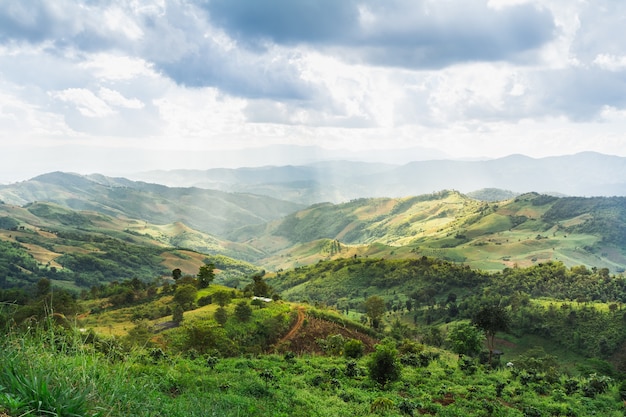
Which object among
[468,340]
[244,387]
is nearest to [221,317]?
[244,387]

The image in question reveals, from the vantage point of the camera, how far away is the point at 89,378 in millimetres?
6762

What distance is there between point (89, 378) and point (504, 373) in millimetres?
43593

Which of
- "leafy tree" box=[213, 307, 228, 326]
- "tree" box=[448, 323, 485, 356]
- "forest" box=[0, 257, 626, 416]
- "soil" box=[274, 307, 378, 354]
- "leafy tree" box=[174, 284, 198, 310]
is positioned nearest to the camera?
"forest" box=[0, 257, 626, 416]

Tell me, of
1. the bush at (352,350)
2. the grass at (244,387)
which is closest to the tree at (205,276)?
the bush at (352,350)

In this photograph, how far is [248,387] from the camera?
80.2 feet

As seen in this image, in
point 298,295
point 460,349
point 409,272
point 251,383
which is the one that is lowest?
point 298,295

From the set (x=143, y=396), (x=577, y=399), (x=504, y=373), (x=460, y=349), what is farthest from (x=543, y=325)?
(x=143, y=396)

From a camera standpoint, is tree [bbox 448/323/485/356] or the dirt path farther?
tree [bbox 448/323/485/356]

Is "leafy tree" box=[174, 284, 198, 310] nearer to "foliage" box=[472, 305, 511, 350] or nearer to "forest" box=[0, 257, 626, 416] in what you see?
"forest" box=[0, 257, 626, 416]

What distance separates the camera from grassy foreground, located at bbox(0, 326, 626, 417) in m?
6.29

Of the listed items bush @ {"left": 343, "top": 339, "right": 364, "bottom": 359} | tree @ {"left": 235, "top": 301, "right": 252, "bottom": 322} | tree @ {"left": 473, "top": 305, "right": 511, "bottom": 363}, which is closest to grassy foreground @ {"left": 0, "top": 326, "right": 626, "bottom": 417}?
bush @ {"left": 343, "top": 339, "right": 364, "bottom": 359}

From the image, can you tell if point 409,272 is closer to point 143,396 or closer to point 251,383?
point 251,383

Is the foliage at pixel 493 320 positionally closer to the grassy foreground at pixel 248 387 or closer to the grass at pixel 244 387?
the grass at pixel 244 387

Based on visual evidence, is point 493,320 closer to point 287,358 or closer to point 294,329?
point 294,329
